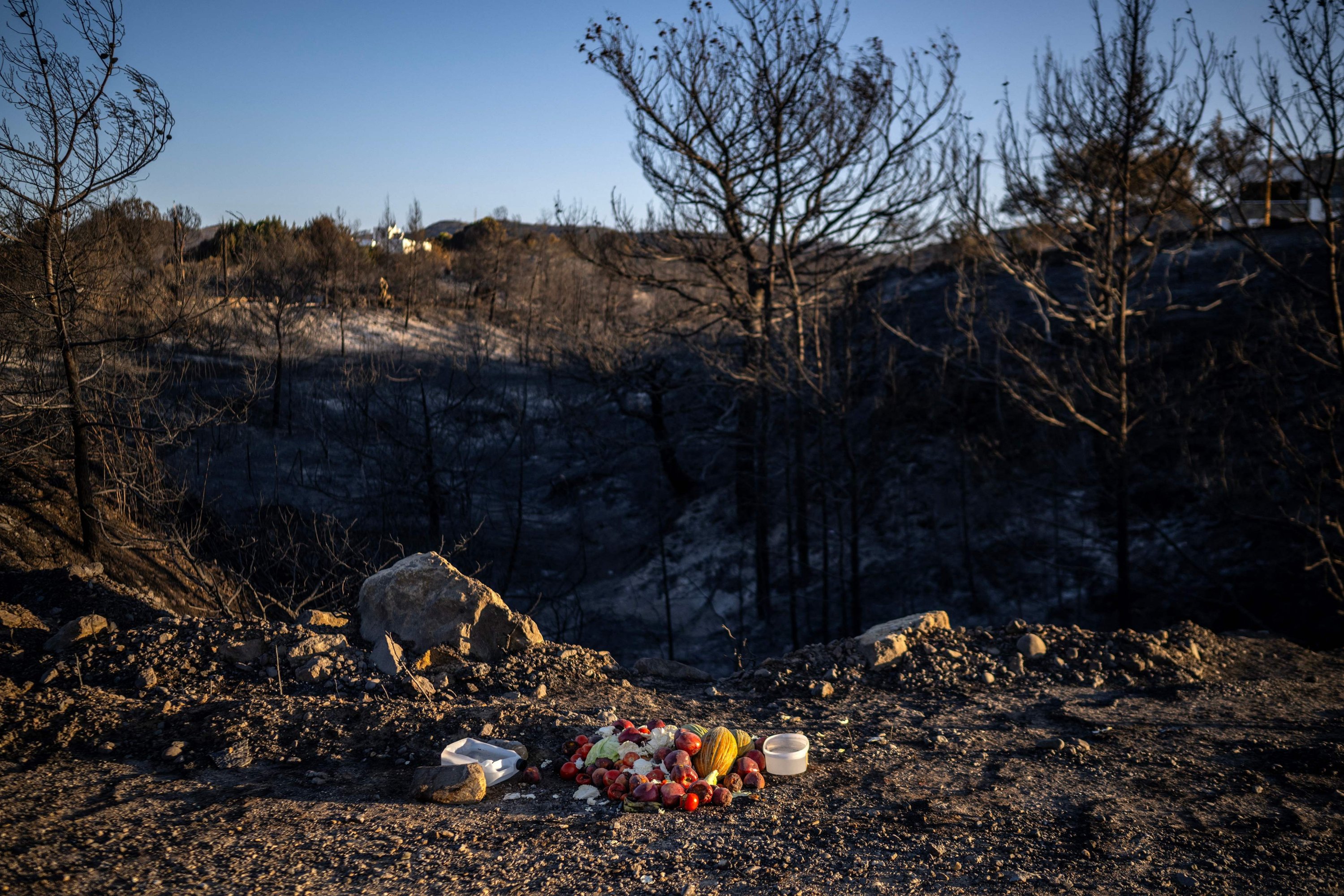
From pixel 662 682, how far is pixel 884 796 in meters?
2.67

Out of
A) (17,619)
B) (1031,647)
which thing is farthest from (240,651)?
(1031,647)

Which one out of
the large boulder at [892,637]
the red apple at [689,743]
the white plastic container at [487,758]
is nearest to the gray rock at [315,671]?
the white plastic container at [487,758]

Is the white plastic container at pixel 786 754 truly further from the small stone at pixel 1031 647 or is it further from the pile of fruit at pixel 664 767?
the small stone at pixel 1031 647

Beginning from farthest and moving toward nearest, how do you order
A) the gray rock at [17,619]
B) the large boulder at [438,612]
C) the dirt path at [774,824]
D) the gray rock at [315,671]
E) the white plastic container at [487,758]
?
the large boulder at [438,612]
the gray rock at [17,619]
the gray rock at [315,671]
the white plastic container at [487,758]
the dirt path at [774,824]

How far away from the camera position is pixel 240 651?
525 centimetres

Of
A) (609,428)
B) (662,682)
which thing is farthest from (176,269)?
(662,682)

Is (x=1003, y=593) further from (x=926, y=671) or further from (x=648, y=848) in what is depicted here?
(x=648, y=848)

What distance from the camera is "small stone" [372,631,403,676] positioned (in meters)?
5.32

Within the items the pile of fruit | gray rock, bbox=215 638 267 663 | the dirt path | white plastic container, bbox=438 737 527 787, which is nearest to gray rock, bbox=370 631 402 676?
the dirt path

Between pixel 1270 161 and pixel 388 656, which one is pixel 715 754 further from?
pixel 1270 161

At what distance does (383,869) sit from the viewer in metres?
3.22

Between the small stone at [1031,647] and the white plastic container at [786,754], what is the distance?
112 inches

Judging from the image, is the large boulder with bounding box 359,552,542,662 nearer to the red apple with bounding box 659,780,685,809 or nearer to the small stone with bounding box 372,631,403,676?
A: the small stone with bounding box 372,631,403,676

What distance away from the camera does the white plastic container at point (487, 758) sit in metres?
4.10
